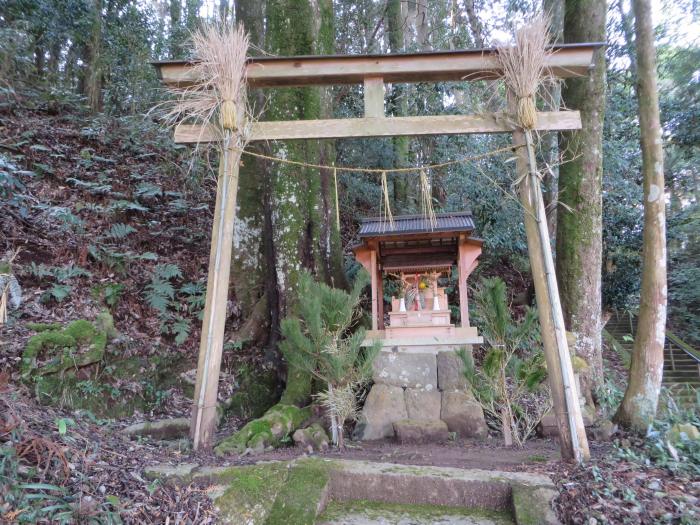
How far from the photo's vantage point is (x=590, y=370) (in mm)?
4836

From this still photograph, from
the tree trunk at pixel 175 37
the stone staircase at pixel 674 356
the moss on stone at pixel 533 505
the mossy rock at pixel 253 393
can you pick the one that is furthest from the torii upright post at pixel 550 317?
the tree trunk at pixel 175 37

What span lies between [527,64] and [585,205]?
2.54 meters

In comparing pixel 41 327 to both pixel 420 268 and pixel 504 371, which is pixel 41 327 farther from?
pixel 504 371

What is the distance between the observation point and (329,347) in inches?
134

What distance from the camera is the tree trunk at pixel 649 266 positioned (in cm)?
353

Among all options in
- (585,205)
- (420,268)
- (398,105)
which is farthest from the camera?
(398,105)

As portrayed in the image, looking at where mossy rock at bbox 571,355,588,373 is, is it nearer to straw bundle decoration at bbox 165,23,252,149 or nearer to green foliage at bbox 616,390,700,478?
green foliage at bbox 616,390,700,478

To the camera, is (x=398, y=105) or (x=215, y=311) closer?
(x=215, y=311)

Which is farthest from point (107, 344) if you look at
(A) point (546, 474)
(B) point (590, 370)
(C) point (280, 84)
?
(B) point (590, 370)

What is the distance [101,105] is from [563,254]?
1016 centimetres

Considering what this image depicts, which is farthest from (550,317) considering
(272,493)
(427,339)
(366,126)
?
(272,493)

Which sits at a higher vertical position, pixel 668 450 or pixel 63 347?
pixel 63 347

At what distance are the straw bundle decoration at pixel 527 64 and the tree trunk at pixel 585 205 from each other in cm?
209

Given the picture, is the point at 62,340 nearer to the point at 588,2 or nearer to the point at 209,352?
the point at 209,352
